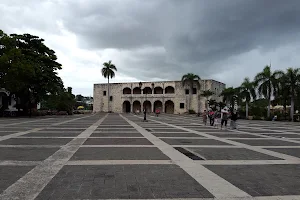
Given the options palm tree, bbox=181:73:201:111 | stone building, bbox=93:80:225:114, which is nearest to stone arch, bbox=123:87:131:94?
stone building, bbox=93:80:225:114

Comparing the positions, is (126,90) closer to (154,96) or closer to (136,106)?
(136,106)

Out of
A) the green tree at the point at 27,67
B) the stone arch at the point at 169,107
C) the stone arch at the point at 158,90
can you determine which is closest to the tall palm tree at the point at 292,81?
the green tree at the point at 27,67

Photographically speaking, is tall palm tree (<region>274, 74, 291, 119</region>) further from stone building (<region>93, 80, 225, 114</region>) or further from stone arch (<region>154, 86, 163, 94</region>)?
stone arch (<region>154, 86, 163, 94</region>)

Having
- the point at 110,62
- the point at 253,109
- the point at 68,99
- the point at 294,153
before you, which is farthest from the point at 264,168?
the point at 110,62

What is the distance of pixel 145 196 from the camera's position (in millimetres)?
4066

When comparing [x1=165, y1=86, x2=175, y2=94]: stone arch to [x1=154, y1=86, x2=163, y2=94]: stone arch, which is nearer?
[x1=165, y1=86, x2=175, y2=94]: stone arch

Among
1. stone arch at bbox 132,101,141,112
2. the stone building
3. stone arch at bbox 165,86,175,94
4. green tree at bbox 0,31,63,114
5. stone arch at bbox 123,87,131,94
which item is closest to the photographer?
green tree at bbox 0,31,63,114

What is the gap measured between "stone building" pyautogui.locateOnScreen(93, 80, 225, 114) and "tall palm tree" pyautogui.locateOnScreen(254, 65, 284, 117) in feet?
72.3

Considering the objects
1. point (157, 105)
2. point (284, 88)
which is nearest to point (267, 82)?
point (284, 88)

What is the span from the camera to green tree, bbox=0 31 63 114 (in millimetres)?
26031

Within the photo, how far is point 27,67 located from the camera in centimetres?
2623

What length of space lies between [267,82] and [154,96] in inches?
1235

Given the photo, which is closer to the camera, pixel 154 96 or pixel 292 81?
pixel 292 81

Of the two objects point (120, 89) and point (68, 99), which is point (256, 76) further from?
point (120, 89)
